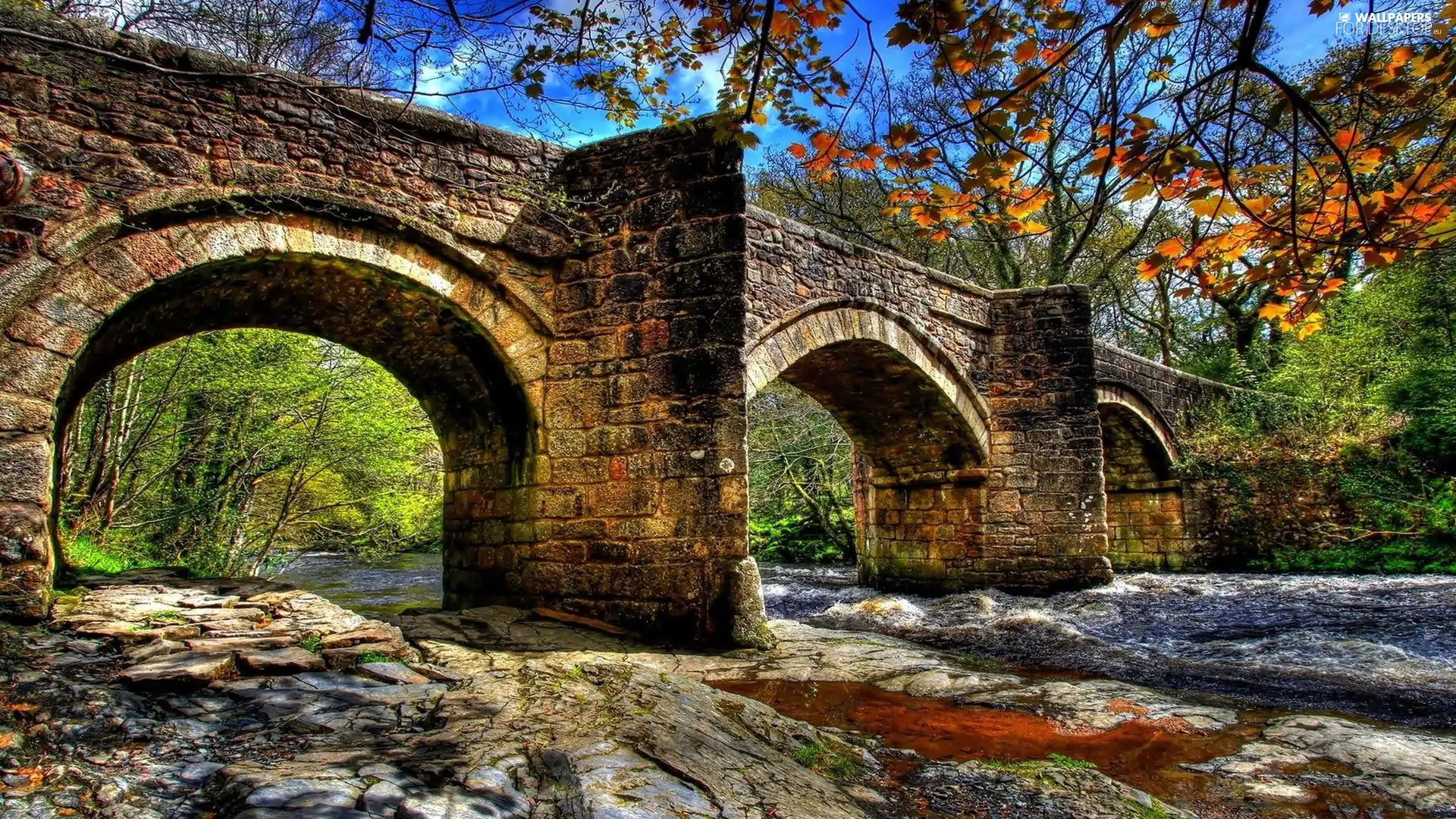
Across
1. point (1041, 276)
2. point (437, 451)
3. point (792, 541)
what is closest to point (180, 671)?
point (792, 541)

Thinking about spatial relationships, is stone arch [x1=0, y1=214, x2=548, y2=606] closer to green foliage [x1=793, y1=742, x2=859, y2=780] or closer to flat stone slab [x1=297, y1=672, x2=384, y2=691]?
flat stone slab [x1=297, y1=672, x2=384, y2=691]

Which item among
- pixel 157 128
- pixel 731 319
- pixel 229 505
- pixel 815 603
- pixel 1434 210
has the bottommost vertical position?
pixel 815 603

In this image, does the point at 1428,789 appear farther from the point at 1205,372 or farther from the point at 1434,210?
the point at 1205,372

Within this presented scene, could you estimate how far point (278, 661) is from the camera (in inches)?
121

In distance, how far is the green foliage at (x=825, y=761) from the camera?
2.75 m

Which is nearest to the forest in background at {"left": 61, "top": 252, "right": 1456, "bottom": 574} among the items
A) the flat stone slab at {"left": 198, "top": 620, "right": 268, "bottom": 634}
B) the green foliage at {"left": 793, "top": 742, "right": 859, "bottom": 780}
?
the flat stone slab at {"left": 198, "top": 620, "right": 268, "bottom": 634}

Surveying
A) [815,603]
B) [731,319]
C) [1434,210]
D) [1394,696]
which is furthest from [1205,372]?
[1434,210]

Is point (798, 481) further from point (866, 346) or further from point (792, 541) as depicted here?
point (866, 346)

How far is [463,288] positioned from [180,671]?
280 centimetres

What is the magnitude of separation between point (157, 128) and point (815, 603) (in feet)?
24.7

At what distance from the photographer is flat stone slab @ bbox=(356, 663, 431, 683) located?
3197 millimetres

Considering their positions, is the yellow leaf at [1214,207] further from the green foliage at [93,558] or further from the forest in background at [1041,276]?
the green foliage at [93,558]

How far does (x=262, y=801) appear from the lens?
1806 millimetres

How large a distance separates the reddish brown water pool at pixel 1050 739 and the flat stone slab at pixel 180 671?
7.25 ft
